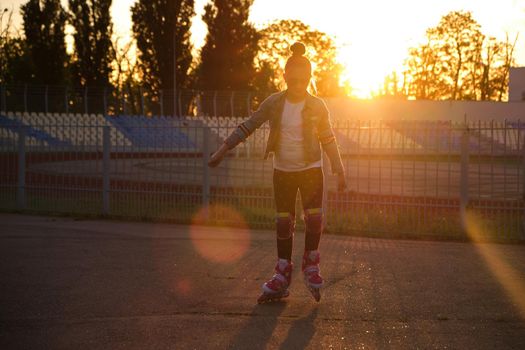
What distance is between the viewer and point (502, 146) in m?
10.2


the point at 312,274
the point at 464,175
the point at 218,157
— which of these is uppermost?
the point at 218,157

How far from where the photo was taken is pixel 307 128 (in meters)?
5.76

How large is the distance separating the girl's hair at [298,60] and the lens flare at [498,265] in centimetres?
232

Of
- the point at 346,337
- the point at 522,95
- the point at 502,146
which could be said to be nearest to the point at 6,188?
the point at 502,146

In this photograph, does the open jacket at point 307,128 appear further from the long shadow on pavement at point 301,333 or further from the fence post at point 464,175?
the fence post at point 464,175

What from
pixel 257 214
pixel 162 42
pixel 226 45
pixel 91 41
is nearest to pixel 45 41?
pixel 91 41

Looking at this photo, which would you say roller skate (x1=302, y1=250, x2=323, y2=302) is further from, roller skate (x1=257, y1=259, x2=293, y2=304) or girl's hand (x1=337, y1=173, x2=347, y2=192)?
girl's hand (x1=337, y1=173, x2=347, y2=192)

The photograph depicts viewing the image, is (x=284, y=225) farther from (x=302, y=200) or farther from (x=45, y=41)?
(x=45, y=41)

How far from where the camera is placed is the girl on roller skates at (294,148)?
5734mm

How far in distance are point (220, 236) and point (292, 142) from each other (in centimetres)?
430

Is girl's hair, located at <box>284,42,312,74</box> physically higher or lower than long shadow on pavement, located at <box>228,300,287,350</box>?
higher

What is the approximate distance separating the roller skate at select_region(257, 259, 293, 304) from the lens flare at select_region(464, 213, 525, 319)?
1.65 meters

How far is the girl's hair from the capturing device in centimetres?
577

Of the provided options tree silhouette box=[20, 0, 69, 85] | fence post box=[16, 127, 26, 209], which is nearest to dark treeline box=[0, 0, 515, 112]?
tree silhouette box=[20, 0, 69, 85]
